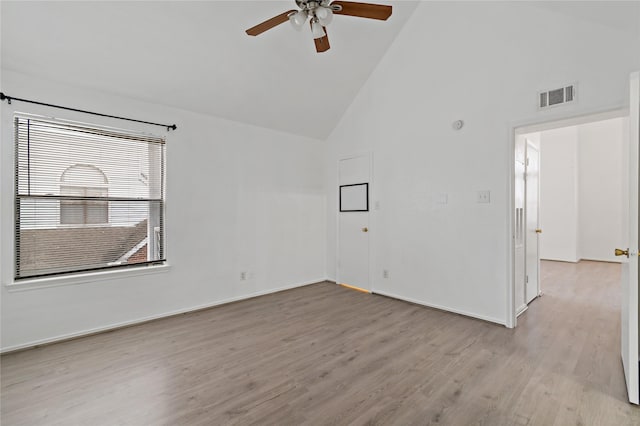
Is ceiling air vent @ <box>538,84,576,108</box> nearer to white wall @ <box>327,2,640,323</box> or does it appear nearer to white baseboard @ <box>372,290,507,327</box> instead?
white wall @ <box>327,2,640,323</box>

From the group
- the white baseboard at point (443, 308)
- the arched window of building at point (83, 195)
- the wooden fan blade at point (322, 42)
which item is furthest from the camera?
the white baseboard at point (443, 308)

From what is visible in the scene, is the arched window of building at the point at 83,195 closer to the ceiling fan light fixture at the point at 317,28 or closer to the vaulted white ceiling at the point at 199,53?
the vaulted white ceiling at the point at 199,53

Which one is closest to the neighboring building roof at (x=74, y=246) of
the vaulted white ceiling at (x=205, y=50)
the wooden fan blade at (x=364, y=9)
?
the vaulted white ceiling at (x=205, y=50)

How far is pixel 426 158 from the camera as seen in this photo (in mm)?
3906

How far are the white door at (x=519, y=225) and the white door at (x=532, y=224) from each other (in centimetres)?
20

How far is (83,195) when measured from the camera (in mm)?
3047

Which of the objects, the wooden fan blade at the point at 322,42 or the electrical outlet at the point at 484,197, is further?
the electrical outlet at the point at 484,197

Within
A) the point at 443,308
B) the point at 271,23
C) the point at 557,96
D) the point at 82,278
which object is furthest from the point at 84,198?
the point at 557,96

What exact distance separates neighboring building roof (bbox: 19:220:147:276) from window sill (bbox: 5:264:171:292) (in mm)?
106

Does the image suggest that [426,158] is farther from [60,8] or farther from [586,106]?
[60,8]

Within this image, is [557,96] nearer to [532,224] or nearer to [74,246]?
[532,224]

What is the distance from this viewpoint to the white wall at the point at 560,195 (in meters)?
7.18

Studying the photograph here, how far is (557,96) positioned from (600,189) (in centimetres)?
659

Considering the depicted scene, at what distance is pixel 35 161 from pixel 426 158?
171 inches
